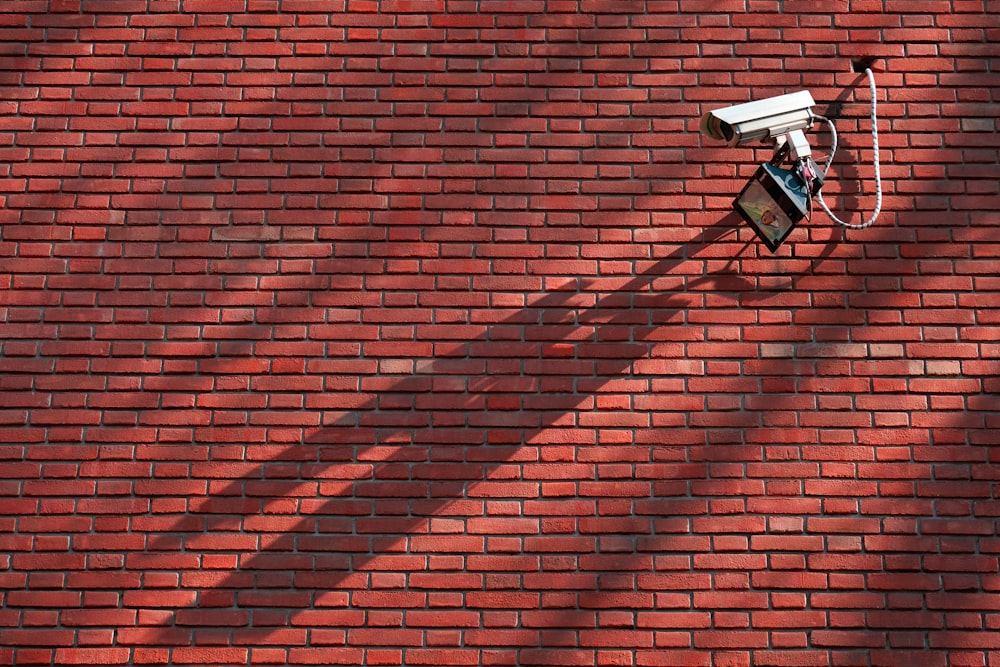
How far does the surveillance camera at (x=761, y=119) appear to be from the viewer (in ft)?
12.2

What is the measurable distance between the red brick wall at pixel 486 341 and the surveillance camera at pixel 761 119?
0.42 m

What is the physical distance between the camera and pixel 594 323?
13.2ft

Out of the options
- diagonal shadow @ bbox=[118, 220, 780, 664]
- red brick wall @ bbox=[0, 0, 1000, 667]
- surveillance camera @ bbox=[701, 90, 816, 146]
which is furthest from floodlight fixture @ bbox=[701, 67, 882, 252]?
diagonal shadow @ bbox=[118, 220, 780, 664]

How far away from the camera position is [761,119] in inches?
147

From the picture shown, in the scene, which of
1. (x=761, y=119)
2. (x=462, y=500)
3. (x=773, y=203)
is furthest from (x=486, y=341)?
(x=761, y=119)

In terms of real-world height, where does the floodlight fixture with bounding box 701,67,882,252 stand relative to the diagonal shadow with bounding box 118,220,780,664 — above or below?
above

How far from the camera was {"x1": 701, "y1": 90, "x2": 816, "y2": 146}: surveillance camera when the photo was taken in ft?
12.2

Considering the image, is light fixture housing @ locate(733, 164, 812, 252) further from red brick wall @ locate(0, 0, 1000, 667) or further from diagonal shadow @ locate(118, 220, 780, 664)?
diagonal shadow @ locate(118, 220, 780, 664)

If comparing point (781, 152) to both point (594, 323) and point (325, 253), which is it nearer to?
point (594, 323)

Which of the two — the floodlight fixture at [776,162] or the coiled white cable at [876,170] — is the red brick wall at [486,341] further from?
the floodlight fixture at [776,162]

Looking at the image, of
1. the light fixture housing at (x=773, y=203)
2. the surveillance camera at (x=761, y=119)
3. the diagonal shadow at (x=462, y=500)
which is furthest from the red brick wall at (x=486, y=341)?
the surveillance camera at (x=761, y=119)

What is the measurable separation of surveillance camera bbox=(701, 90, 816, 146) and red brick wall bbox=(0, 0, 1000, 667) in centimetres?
42

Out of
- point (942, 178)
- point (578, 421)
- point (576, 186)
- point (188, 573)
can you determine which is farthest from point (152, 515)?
point (942, 178)

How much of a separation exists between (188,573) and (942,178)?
3584mm
